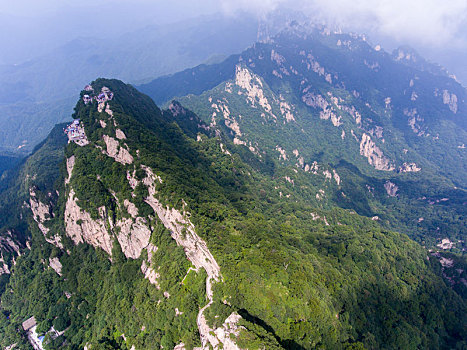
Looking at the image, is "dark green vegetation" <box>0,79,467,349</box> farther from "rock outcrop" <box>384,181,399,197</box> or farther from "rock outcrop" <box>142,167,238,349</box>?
"rock outcrop" <box>384,181,399,197</box>

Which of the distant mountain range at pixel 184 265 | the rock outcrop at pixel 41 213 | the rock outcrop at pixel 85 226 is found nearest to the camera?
the distant mountain range at pixel 184 265

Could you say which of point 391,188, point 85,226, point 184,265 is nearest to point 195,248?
point 184,265

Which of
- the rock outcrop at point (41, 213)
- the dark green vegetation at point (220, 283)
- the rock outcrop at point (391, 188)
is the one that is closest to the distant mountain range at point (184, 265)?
the dark green vegetation at point (220, 283)

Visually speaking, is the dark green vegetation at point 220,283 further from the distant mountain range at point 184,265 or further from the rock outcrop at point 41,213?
the rock outcrop at point 41,213

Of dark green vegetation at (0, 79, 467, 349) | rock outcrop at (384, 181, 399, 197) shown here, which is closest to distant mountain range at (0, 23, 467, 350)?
dark green vegetation at (0, 79, 467, 349)

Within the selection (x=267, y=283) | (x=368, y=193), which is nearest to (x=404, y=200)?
(x=368, y=193)

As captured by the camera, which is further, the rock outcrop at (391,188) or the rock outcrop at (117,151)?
the rock outcrop at (391,188)

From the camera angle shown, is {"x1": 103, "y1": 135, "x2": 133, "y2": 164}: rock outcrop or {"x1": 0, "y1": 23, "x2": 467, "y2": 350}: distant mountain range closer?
{"x1": 0, "y1": 23, "x2": 467, "y2": 350}: distant mountain range

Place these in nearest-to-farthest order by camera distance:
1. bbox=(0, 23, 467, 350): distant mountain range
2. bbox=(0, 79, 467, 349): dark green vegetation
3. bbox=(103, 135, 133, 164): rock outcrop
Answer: bbox=(0, 79, 467, 349): dark green vegetation
bbox=(0, 23, 467, 350): distant mountain range
bbox=(103, 135, 133, 164): rock outcrop

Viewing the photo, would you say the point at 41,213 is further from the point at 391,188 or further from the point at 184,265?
the point at 391,188
